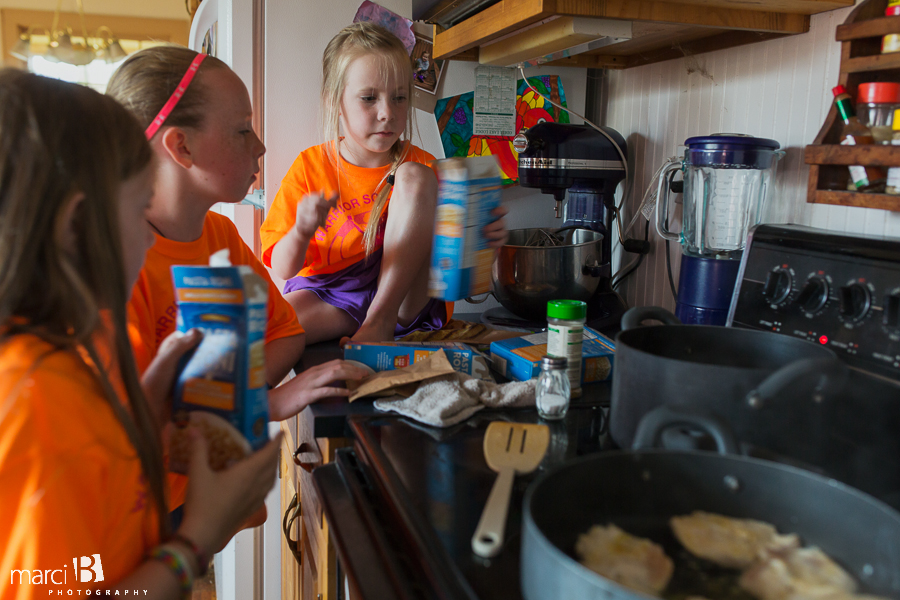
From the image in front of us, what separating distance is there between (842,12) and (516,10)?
1.71 ft

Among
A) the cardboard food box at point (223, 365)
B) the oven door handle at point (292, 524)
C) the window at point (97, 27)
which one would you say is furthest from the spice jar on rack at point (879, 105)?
the window at point (97, 27)

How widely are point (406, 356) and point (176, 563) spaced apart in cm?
55

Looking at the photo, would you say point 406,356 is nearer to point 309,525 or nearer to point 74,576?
point 309,525

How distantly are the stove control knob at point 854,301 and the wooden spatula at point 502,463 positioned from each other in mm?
402

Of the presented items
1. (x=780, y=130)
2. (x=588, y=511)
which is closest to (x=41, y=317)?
(x=588, y=511)

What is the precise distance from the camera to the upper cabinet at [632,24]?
110cm

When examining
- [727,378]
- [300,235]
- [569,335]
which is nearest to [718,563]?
[727,378]

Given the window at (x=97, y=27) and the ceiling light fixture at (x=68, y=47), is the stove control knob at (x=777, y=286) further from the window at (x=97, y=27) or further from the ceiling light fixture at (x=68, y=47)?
the window at (x=97, y=27)

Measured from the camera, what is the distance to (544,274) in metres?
1.41

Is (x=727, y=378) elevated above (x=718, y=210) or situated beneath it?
situated beneath

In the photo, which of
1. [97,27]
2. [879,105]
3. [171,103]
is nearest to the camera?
[879,105]

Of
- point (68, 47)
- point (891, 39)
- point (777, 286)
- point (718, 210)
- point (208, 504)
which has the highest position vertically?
point (68, 47)

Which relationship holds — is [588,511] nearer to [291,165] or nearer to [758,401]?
[758,401]

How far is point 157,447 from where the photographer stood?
2.21 ft
